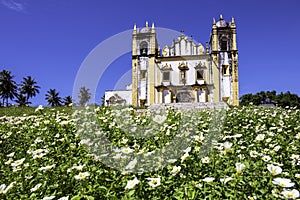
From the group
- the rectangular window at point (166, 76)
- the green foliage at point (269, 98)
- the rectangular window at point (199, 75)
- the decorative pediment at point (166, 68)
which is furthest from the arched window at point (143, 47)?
the green foliage at point (269, 98)

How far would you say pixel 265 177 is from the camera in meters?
2.03

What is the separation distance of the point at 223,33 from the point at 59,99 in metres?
44.1

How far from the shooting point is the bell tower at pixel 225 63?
27.3 meters

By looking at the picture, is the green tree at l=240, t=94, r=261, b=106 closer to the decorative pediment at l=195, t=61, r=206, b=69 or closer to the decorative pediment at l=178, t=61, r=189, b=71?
the decorative pediment at l=195, t=61, r=206, b=69

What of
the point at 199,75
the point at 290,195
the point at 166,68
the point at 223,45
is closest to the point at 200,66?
the point at 199,75

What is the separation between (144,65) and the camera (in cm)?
2842

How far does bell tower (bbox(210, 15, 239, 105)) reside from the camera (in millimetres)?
27344

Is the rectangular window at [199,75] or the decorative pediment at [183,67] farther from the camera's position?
the decorative pediment at [183,67]

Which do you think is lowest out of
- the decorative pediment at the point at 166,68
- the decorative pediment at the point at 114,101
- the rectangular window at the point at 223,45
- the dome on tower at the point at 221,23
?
the decorative pediment at the point at 114,101

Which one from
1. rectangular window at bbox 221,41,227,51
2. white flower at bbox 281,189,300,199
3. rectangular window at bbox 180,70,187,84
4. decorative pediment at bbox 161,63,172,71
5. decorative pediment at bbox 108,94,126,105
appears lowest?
white flower at bbox 281,189,300,199

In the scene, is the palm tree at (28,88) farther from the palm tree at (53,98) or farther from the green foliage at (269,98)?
the green foliage at (269,98)

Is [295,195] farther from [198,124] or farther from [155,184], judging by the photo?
[198,124]

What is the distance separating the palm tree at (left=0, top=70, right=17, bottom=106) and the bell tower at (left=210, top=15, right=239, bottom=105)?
4029 cm

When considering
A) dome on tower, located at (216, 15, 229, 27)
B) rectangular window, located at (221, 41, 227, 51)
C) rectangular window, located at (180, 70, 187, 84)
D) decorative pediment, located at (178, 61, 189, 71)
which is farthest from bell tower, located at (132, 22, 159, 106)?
dome on tower, located at (216, 15, 229, 27)
